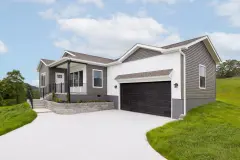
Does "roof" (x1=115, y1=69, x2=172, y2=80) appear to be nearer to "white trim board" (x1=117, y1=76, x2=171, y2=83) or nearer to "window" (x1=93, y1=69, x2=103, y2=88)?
"white trim board" (x1=117, y1=76, x2=171, y2=83)

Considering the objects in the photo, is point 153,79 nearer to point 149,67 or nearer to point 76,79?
point 149,67

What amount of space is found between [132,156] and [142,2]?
41.3 ft

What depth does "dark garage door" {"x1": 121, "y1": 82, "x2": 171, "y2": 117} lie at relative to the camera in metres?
10.1

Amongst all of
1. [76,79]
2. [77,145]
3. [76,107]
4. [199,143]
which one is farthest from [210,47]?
[76,79]

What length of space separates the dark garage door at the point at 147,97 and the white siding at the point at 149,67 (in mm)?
704

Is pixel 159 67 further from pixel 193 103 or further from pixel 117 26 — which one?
pixel 117 26

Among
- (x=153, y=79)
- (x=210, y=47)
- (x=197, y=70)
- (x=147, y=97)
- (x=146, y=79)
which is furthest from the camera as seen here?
(x=210, y=47)

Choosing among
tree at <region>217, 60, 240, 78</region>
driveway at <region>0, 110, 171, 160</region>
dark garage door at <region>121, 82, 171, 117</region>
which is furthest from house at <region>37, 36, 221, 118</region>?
tree at <region>217, 60, 240, 78</region>

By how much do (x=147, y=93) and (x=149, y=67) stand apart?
1950 mm

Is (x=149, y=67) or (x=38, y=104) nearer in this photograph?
(x=149, y=67)

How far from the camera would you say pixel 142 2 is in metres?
13.0

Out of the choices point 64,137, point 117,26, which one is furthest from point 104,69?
point 64,137

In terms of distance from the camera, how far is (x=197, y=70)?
1043 cm

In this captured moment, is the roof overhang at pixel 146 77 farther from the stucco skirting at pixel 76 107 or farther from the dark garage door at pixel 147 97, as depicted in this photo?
the stucco skirting at pixel 76 107
